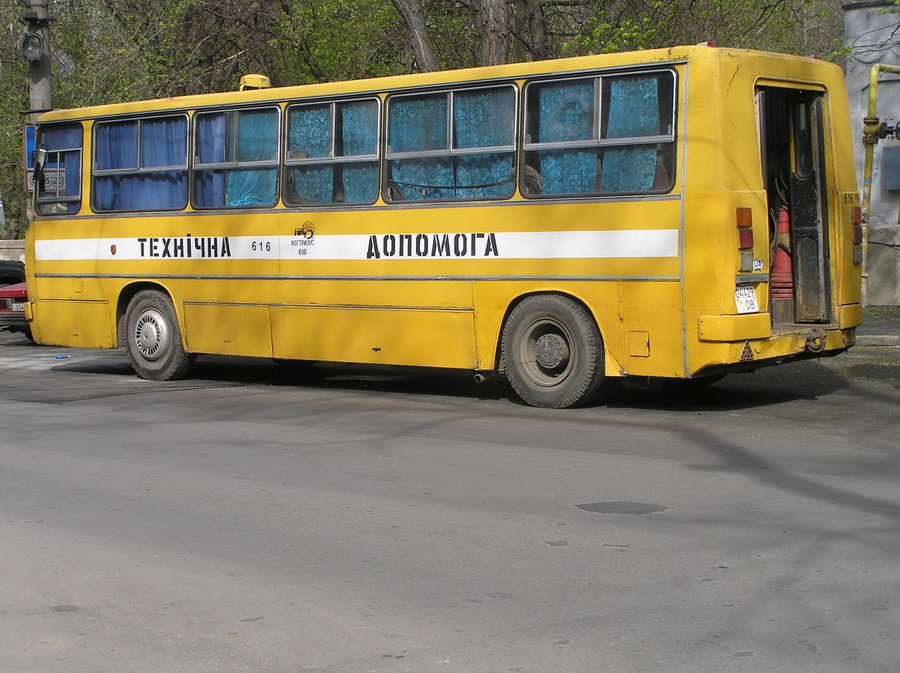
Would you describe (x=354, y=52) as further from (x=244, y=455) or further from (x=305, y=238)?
(x=244, y=455)

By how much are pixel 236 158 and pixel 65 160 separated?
269 cm

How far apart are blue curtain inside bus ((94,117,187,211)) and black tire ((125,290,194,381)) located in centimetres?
102

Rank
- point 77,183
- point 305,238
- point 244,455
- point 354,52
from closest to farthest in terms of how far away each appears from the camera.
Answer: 1. point 244,455
2. point 305,238
3. point 77,183
4. point 354,52

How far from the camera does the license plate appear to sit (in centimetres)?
1005

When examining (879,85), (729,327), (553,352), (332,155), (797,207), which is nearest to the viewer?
(729,327)

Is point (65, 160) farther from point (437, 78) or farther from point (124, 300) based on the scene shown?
point (437, 78)

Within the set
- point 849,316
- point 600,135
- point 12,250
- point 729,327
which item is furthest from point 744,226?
point 12,250

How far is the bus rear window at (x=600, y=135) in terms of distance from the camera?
33.8ft

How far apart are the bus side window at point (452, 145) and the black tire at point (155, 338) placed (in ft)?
10.8

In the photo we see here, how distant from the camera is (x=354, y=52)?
2697 cm

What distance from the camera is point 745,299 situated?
1013cm

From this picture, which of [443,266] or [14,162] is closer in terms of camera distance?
[443,266]

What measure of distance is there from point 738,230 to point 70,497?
540cm

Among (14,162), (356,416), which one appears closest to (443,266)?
(356,416)
